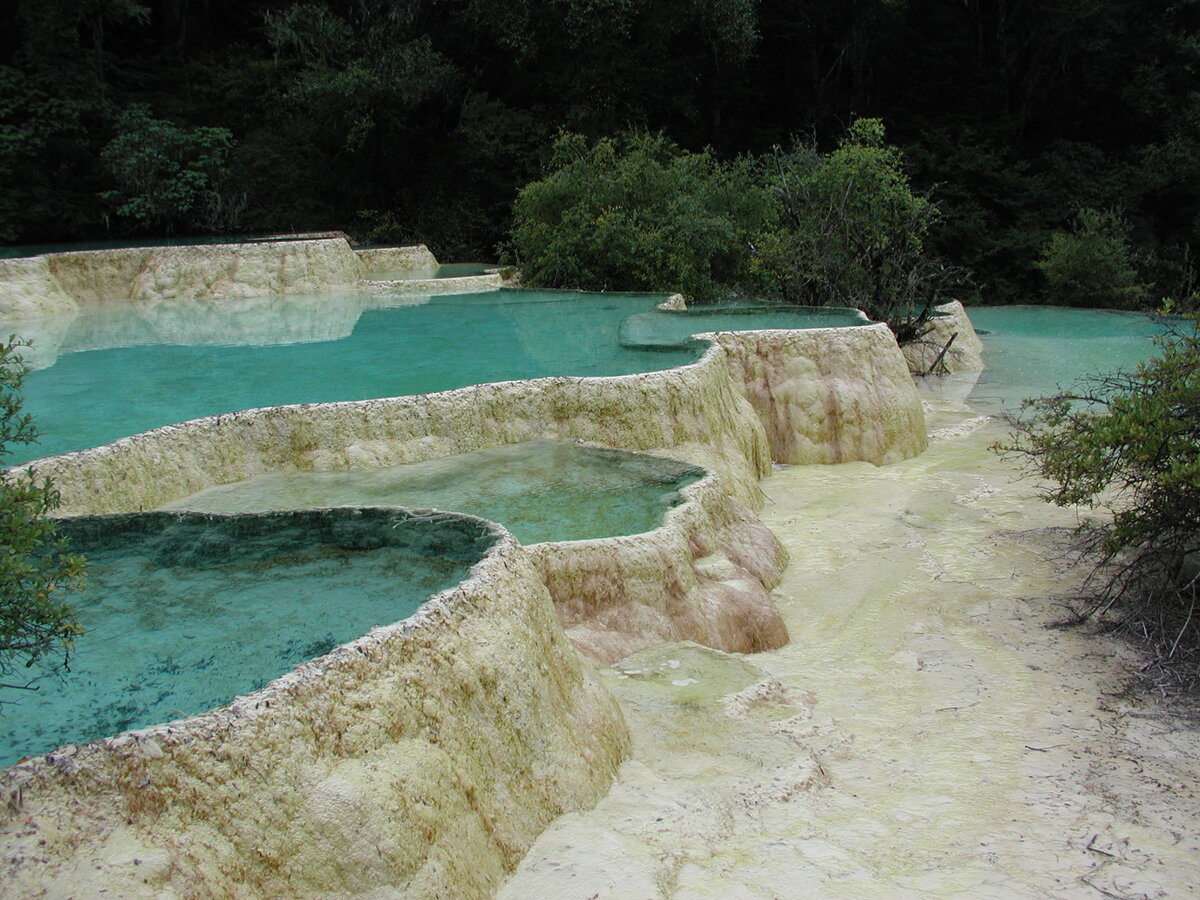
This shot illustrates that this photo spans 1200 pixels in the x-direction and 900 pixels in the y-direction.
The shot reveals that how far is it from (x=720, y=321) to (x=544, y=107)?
49.3 ft

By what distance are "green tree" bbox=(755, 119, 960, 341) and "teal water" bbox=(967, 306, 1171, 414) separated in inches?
63.6

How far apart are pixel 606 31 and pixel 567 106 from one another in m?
2.34

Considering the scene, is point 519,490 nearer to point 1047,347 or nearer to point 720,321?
point 720,321

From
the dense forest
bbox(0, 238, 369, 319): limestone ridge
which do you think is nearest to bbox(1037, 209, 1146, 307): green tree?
the dense forest

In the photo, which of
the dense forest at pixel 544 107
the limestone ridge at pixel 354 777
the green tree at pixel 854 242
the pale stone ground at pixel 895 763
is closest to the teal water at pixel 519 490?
the pale stone ground at pixel 895 763

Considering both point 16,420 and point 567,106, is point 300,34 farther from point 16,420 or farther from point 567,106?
point 16,420

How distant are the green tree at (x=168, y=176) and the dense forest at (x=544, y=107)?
2.2 inches

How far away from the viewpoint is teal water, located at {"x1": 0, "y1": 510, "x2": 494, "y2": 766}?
3.81m

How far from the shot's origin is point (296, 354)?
11500 millimetres

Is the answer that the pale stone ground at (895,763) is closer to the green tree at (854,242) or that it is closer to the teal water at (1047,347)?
the teal water at (1047,347)

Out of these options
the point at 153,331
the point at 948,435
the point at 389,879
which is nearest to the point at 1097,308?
the point at 948,435

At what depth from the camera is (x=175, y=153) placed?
2139 cm

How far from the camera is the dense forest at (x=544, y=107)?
21953mm

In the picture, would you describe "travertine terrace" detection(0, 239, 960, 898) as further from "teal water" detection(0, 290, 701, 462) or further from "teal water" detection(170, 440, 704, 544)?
"teal water" detection(0, 290, 701, 462)
